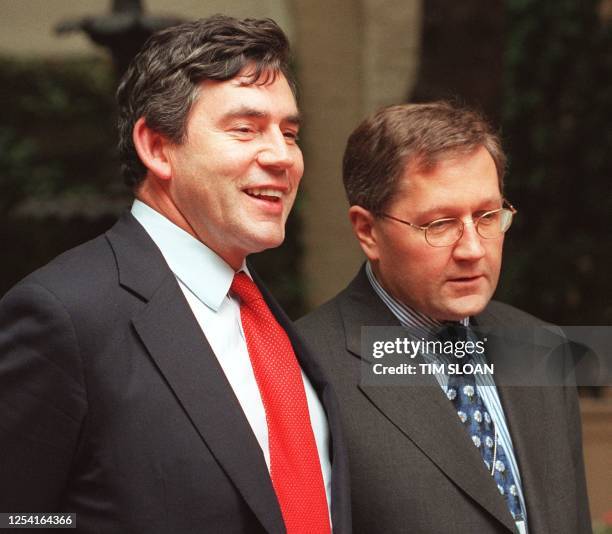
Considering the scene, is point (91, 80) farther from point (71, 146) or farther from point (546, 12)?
point (546, 12)

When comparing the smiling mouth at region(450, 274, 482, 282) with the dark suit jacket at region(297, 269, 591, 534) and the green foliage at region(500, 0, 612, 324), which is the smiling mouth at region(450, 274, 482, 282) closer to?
the dark suit jacket at region(297, 269, 591, 534)

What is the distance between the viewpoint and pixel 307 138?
503cm

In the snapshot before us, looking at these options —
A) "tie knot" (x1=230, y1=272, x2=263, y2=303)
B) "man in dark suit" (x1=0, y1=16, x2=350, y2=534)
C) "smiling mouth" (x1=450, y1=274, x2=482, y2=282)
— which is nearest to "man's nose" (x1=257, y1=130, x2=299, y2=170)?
"man in dark suit" (x1=0, y1=16, x2=350, y2=534)

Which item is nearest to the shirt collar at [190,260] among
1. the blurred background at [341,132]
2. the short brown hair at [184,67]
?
the short brown hair at [184,67]

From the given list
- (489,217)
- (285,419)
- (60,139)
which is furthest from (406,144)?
(60,139)

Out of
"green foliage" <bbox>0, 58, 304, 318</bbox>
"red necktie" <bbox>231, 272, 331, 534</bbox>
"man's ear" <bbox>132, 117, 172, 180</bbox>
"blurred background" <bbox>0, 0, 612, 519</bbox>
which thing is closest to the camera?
"red necktie" <bbox>231, 272, 331, 534</bbox>

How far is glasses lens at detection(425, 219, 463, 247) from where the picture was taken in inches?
85.0

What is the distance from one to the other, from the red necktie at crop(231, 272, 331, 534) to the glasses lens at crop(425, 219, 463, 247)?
0.41 m

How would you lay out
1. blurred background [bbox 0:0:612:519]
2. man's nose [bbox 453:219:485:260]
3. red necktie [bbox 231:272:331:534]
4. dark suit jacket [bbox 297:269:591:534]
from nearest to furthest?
red necktie [bbox 231:272:331:534], dark suit jacket [bbox 297:269:591:534], man's nose [bbox 453:219:485:260], blurred background [bbox 0:0:612:519]

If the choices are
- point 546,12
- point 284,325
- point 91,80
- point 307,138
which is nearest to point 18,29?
point 91,80

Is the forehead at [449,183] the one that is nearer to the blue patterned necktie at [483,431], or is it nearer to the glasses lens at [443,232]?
the glasses lens at [443,232]

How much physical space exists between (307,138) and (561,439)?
9.96ft

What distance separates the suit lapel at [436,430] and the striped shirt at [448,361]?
0.17ft

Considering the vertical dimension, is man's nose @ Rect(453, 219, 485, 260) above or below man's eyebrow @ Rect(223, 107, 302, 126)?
below
